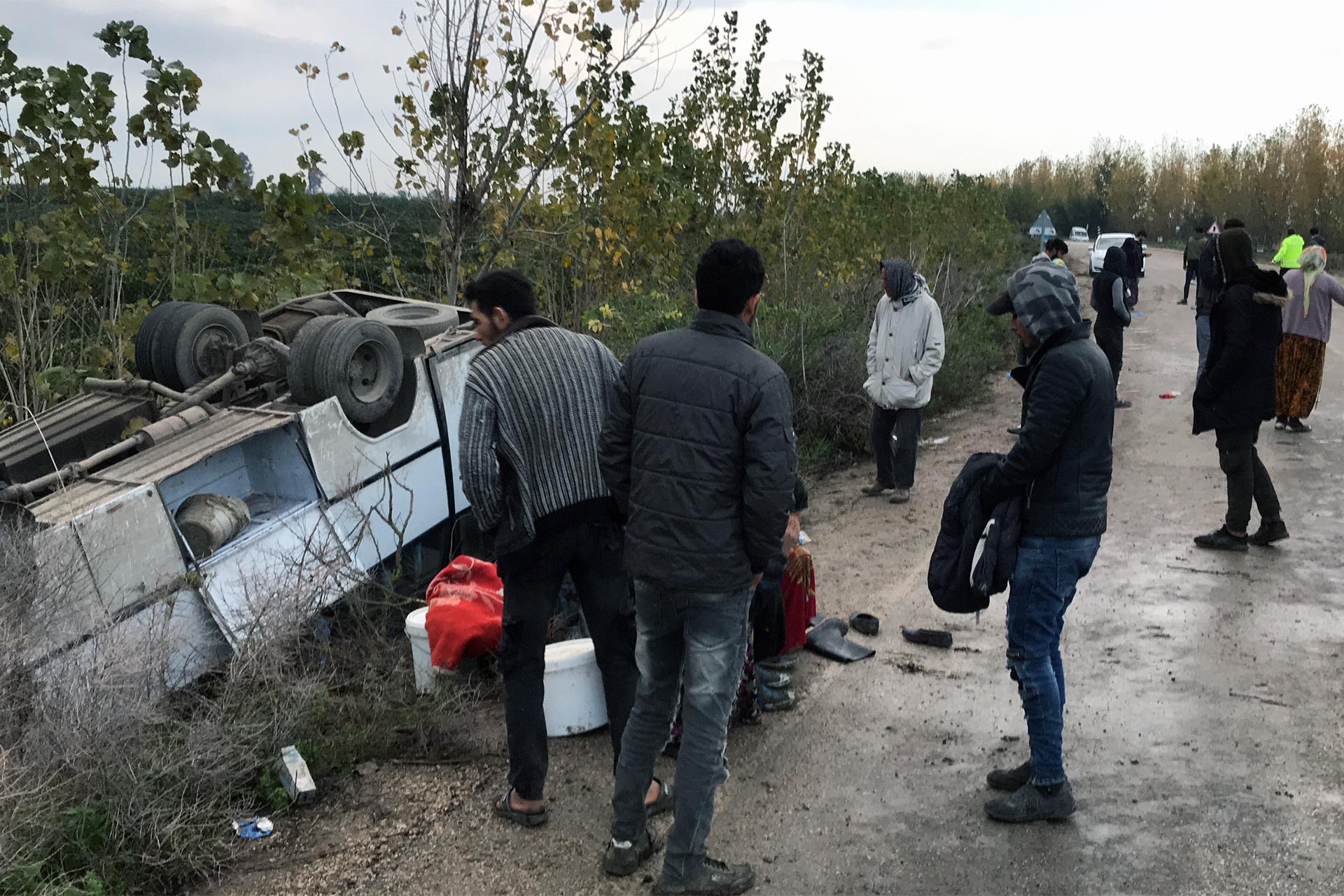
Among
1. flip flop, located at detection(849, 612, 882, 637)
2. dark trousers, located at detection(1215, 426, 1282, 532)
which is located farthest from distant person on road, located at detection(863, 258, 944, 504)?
flip flop, located at detection(849, 612, 882, 637)

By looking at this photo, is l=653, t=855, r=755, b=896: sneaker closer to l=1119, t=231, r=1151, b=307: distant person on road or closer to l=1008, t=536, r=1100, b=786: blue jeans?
l=1008, t=536, r=1100, b=786: blue jeans

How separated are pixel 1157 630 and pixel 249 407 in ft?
15.5

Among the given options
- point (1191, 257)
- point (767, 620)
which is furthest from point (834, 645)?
point (1191, 257)

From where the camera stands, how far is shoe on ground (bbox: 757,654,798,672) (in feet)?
16.4

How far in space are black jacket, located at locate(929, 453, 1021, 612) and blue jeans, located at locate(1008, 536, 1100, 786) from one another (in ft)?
0.20

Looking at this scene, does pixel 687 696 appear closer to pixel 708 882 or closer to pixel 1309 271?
pixel 708 882

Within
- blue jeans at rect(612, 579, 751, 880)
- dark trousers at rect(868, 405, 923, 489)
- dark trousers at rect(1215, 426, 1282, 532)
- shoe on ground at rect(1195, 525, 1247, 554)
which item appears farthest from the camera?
dark trousers at rect(868, 405, 923, 489)

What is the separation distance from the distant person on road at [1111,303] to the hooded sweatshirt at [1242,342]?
3586 millimetres

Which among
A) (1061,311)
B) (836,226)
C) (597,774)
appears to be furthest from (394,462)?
(836,226)

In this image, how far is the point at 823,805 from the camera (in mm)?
3885

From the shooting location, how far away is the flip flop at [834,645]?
17.0 feet

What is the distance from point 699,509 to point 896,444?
5.23 meters

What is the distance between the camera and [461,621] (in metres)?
4.50

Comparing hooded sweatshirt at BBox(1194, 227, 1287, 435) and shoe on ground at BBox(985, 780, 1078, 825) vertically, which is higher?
hooded sweatshirt at BBox(1194, 227, 1287, 435)
